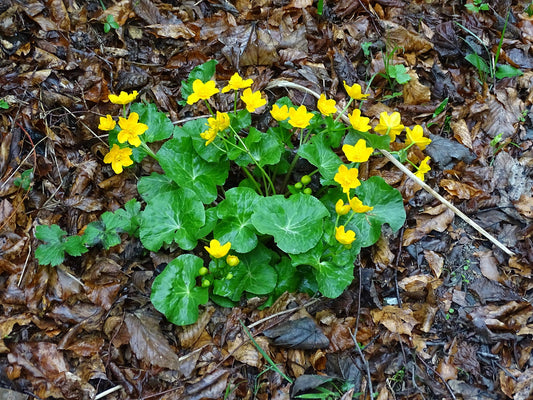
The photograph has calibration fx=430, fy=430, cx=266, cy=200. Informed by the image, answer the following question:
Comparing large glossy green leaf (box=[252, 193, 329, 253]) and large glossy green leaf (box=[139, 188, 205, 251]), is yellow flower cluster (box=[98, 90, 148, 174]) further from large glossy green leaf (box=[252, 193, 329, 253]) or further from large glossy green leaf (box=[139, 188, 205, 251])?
large glossy green leaf (box=[252, 193, 329, 253])

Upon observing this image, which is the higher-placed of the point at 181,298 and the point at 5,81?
the point at 5,81

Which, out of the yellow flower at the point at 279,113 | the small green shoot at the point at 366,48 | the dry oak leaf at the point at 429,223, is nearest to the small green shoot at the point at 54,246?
the yellow flower at the point at 279,113

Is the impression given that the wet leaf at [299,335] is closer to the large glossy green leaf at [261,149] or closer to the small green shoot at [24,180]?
the large glossy green leaf at [261,149]

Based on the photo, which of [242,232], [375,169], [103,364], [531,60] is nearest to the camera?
[103,364]

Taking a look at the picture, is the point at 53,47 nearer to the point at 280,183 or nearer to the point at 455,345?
the point at 280,183

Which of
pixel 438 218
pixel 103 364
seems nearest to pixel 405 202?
pixel 438 218

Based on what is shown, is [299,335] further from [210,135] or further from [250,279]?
[210,135]
